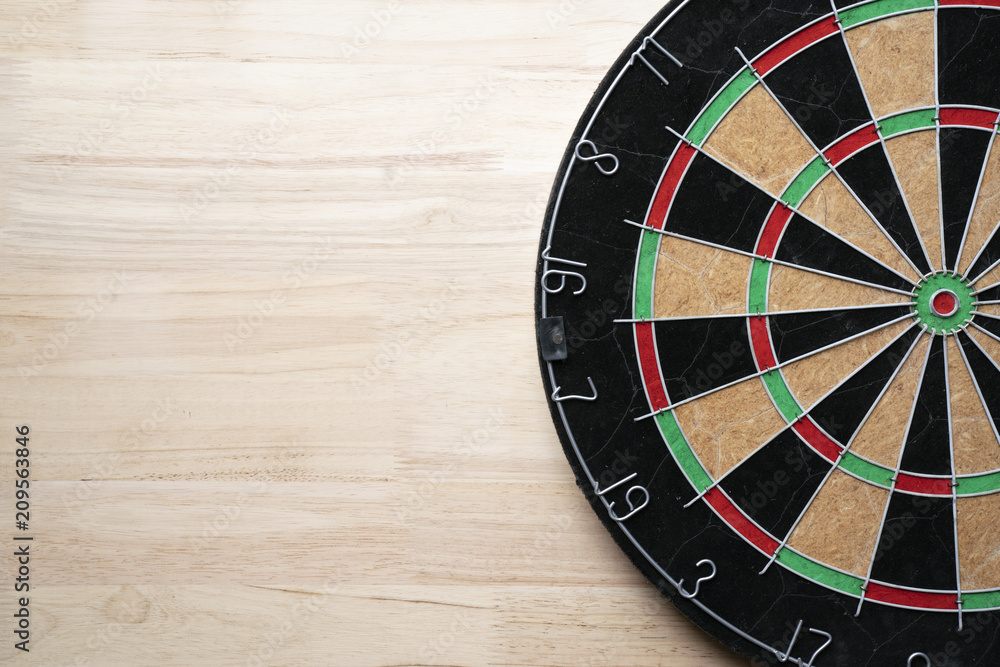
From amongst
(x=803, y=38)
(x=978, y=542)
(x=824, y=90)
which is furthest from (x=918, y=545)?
(x=803, y=38)

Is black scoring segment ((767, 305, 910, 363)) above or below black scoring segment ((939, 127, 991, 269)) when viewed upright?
below

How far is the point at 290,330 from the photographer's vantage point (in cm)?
194

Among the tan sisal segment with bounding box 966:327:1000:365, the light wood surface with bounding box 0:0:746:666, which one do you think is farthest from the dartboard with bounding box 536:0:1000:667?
the light wood surface with bounding box 0:0:746:666

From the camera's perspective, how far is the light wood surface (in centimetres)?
191

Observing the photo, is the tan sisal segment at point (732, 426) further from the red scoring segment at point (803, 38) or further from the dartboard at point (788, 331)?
the red scoring segment at point (803, 38)

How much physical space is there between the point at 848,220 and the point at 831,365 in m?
0.36

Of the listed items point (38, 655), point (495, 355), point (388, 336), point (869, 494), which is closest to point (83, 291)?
point (388, 336)

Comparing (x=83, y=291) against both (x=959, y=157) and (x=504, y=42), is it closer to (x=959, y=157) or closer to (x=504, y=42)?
(x=504, y=42)

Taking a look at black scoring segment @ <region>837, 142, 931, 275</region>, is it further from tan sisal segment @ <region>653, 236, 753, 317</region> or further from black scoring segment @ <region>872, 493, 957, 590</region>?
black scoring segment @ <region>872, 493, 957, 590</region>

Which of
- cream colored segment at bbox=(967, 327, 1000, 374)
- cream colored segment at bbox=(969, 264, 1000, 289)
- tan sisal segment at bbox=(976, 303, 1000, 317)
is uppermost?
cream colored segment at bbox=(969, 264, 1000, 289)

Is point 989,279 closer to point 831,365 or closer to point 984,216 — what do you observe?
point 984,216

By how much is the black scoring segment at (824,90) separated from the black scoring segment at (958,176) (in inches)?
8.3

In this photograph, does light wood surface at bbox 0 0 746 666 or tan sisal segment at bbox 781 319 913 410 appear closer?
tan sisal segment at bbox 781 319 913 410

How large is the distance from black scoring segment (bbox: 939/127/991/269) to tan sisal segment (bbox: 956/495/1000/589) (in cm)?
58
